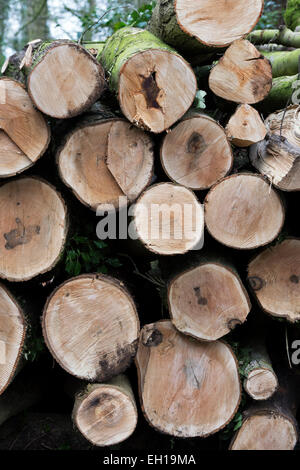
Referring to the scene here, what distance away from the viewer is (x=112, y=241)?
251 cm

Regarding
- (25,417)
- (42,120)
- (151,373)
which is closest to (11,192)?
(42,120)

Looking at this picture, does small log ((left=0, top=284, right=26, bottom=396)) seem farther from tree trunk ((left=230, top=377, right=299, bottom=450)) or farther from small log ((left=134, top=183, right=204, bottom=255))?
tree trunk ((left=230, top=377, right=299, bottom=450))

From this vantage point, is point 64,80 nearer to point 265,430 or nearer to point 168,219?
point 168,219

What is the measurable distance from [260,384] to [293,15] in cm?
325

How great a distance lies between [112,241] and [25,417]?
1.42 m

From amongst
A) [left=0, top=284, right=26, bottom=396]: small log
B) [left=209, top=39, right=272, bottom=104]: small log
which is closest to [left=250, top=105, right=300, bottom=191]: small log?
[left=209, top=39, right=272, bottom=104]: small log

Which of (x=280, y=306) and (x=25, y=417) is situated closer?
(x=280, y=306)

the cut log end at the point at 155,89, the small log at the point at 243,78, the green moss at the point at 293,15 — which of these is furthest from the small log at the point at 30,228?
the green moss at the point at 293,15

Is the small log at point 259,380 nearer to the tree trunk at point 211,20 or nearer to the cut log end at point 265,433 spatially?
the cut log end at point 265,433

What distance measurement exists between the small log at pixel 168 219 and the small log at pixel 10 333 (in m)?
0.74

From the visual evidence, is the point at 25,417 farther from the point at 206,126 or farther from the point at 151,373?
the point at 206,126

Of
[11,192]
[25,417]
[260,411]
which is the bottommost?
[25,417]

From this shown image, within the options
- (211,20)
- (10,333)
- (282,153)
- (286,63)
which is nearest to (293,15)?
(286,63)

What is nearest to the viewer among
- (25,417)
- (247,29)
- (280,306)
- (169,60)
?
(169,60)
